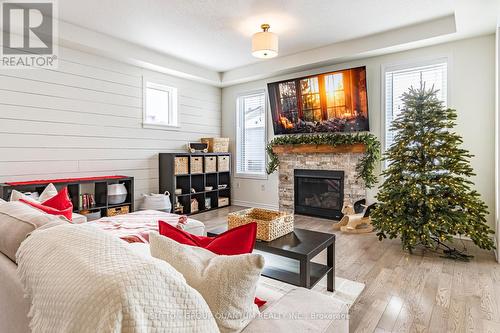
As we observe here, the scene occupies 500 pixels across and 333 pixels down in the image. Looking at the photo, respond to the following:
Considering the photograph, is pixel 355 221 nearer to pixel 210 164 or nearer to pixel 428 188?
pixel 428 188

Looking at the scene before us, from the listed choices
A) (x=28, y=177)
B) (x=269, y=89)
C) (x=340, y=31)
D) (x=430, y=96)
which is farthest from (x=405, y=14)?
(x=28, y=177)

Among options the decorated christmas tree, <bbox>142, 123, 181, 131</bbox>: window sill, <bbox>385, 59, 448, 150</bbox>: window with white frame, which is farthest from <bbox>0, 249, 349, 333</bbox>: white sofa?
<bbox>142, 123, 181, 131</bbox>: window sill

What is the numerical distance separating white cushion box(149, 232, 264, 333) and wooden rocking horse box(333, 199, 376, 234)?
3.46 m

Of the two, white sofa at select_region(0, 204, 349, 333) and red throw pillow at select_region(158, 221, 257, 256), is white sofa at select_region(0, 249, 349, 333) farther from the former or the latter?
red throw pillow at select_region(158, 221, 257, 256)

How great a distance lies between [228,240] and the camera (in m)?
1.08

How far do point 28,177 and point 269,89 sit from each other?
3868 millimetres

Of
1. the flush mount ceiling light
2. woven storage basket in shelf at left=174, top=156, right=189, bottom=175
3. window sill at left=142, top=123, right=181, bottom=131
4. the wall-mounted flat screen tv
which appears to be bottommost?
woven storage basket in shelf at left=174, top=156, right=189, bottom=175

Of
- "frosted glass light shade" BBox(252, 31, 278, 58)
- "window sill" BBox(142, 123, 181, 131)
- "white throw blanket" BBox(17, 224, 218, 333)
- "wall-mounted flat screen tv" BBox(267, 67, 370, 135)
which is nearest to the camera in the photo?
"white throw blanket" BBox(17, 224, 218, 333)

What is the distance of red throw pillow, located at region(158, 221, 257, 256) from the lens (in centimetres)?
107

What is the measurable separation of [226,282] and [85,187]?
13.3 feet

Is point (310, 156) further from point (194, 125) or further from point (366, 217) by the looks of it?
point (194, 125)

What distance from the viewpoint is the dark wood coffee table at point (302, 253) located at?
1840 millimetres

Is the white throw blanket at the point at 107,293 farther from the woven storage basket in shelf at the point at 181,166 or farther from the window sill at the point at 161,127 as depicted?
the window sill at the point at 161,127

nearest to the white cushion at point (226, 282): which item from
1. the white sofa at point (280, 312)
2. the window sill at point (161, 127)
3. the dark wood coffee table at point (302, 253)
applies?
the white sofa at point (280, 312)
